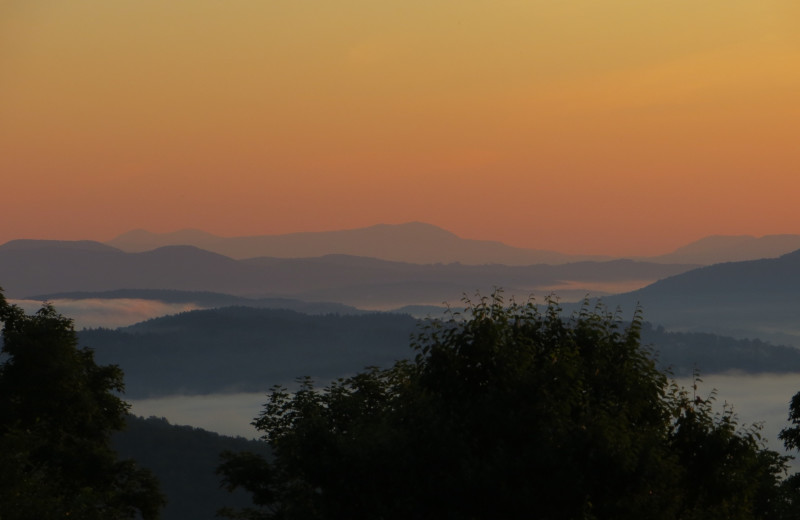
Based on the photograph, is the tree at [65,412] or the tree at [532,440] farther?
the tree at [65,412]

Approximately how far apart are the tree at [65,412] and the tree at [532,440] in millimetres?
12793

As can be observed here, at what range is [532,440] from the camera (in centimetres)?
3316

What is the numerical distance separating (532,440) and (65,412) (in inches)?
1024

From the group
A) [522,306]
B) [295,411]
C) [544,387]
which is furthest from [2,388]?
[544,387]

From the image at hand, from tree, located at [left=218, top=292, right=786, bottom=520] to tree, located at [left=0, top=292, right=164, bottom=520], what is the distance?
1279cm

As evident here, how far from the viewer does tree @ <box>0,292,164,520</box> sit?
161ft

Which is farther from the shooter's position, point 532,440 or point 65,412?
point 65,412

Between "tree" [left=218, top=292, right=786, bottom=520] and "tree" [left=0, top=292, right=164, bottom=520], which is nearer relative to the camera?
"tree" [left=218, top=292, right=786, bottom=520]

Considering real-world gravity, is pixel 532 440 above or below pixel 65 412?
above

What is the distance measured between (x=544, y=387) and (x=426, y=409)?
3569 millimetres

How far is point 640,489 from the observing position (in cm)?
3150

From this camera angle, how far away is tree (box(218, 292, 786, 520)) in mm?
31500

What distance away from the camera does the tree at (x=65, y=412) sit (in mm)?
49125

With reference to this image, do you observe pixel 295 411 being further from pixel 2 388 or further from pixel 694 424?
pixel 694 424
